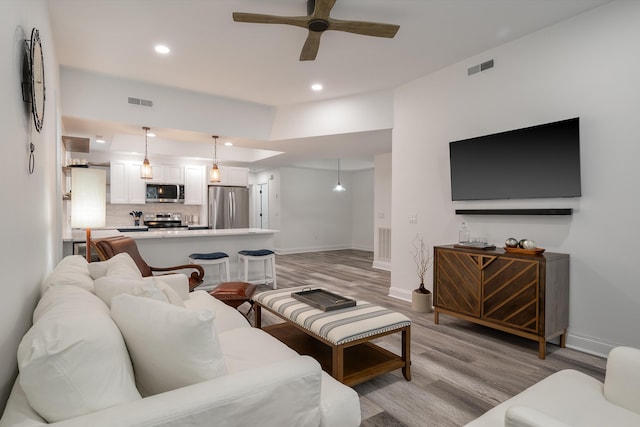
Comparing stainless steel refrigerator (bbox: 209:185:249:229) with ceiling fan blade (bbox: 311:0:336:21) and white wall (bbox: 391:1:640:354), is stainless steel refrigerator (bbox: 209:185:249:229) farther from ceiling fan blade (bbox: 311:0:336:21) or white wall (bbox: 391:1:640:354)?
ceiling fan blade (bbox: 311:0:336:21)

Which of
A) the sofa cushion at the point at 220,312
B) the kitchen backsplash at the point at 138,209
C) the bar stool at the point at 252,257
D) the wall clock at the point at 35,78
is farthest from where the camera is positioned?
the kitchen backsplash at the point at 138,209

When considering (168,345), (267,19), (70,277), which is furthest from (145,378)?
(267,19)

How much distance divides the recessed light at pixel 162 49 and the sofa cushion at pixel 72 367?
3.18m

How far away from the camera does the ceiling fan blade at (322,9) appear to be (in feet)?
7.95

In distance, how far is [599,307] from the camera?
2.87 m

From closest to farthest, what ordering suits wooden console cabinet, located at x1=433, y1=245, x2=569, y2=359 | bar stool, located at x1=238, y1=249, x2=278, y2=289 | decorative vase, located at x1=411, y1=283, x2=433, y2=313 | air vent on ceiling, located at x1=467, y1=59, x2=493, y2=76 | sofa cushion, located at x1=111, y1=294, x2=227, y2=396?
sofa cushion, located at x1=111, y1=294, x2=227, y2=396 < wooden console cabinet, located at x1=433, y1=245, x2=569, y2=359 < air vent on ceiling, located at x1=467, y1=59, x2=493, y2=76 < decorative vase, located at x1=411, y1=283, x2=433, y2=313 < bar stool, located at x1=238, y1=249, x2=278, y2=289

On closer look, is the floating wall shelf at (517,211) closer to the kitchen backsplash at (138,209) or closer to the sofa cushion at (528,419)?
the sofa cushion at (528,419)

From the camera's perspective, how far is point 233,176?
852cm

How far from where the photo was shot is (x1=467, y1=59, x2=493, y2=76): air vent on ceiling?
3602mm

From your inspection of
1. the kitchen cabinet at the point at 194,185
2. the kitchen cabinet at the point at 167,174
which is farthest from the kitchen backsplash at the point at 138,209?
the kitchen cabinet at the point at 167,174

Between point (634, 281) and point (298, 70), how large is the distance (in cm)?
387

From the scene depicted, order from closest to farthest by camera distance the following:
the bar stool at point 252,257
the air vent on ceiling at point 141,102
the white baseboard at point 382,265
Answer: the air vent on ceiling at point 141,102 → the bar stool at point 252,257 → the white baseboard at point 382,265

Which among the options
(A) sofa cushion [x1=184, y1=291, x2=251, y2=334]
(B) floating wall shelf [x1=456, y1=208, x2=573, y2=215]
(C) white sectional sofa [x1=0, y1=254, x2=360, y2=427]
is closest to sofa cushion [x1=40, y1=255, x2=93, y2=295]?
(C) white sectional sofa [x1=0, y1=254, x2=360, y2=427]

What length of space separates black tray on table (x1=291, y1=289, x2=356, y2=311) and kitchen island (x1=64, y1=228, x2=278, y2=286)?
8.91 feet
